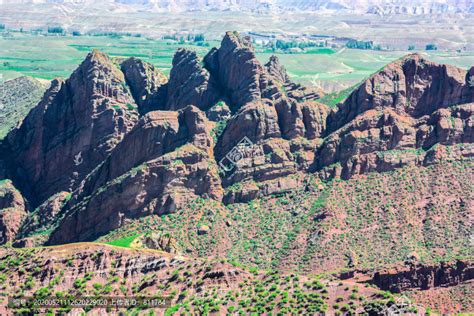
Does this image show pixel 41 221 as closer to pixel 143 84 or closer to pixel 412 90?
pixel 143 84

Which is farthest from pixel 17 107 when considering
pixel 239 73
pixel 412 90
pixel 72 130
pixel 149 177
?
pixel 412 90

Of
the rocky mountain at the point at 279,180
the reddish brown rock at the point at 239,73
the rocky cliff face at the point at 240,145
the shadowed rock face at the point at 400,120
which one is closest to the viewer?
the rocky mountain at the point at 279,180

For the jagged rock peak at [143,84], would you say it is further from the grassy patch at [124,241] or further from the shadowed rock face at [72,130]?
the grassy patch at [124,241]

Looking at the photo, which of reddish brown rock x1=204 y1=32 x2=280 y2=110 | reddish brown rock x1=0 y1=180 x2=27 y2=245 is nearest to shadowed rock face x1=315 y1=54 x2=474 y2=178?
reddish brown rock x1=204 y1=32 x2=280 y2=110

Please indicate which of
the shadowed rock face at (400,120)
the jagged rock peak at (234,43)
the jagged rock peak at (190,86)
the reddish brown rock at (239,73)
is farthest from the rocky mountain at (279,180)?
the jagged rock peak at (234,43)

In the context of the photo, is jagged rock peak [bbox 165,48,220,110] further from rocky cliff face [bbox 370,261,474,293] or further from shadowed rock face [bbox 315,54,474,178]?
rocky cliff face [bbox 370,261,474,293]

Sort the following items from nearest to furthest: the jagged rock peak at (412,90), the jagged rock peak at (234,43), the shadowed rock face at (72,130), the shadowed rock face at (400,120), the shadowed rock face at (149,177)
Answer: the shadowed rock face at (149,177) < the shadowed rock face at (400,120) < the jagged rock peak at (412,90) < the shadowed rock face at (72,130) < the jagged rock peak at (234,43)

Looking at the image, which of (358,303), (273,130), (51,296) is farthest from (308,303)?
(273,130)
